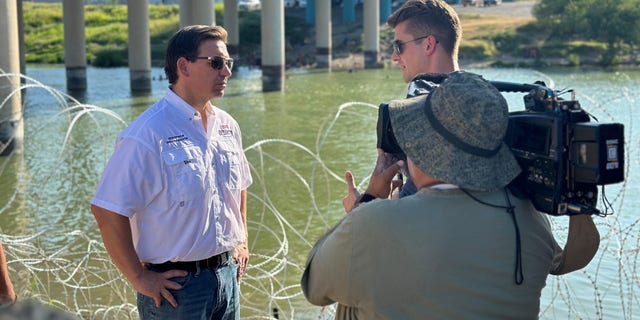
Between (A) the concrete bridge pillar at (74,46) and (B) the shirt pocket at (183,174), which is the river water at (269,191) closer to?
(A) the concrete bridge pillar at (74,46)

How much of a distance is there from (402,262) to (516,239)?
1.35ft

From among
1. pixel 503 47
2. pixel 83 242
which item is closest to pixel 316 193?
pixel 83 242

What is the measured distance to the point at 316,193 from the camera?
14781 mm

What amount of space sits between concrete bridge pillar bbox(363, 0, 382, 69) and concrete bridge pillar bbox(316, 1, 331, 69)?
2.55 meters

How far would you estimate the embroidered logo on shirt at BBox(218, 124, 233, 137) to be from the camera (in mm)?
4461

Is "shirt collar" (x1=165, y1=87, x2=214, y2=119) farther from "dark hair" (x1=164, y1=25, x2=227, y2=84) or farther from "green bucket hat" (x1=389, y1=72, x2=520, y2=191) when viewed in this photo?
"green bucket hat" (x1=389, y1=72, x2=520, y2=191)

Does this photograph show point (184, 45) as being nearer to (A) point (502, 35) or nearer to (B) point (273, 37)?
(B) point (273, 37)

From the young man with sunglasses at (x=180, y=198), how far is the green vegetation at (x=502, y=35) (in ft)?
147

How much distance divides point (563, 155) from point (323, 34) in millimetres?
48460

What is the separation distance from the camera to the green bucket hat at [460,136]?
9.44ft

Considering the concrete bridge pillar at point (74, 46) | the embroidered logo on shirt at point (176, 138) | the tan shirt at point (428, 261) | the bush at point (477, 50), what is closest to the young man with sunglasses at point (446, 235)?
the tan shirt at point (428, 261)

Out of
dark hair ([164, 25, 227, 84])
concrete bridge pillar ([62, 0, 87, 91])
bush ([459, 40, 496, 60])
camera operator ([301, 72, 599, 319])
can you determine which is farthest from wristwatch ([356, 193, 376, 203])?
bush ([459, 40, 496, 60])

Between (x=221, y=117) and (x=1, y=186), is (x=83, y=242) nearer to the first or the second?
(x=1, y=186)

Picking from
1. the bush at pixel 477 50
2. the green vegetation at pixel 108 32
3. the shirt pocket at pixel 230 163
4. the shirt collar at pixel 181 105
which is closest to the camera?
the shirt collar at pixel 181 105
